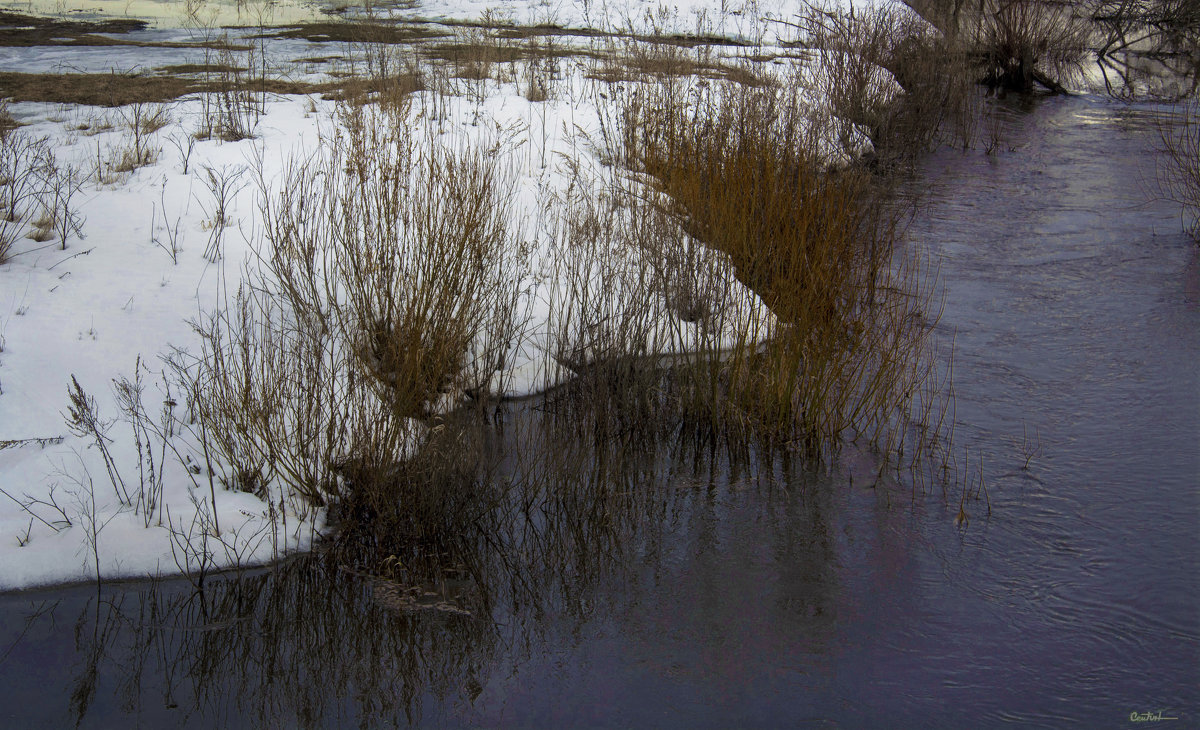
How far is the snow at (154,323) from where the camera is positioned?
370 cm

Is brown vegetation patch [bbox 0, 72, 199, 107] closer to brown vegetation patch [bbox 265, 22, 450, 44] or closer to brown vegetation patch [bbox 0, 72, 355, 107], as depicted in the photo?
brown vegetation patch [bbox 0, 72, 355, 107]

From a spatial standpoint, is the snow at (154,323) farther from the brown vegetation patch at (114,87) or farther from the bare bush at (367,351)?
the brown vegetation patch at (114,87)

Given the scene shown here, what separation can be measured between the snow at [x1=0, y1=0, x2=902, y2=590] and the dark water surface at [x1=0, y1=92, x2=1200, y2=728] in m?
0.24

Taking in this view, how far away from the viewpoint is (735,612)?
344 cm

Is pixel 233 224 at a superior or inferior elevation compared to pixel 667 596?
superior

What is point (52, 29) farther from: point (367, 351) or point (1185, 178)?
point (1185, 178)

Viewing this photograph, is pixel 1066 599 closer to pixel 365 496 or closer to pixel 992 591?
pixel 992 591

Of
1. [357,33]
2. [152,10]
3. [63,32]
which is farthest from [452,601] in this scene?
[152,10]

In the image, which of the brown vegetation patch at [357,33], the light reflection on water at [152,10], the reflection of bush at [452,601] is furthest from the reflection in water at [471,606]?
the light reflection on water at [152,10]

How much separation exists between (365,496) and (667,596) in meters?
1.43

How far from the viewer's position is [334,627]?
3369mm

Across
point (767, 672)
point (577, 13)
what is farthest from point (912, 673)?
point (577, 13)

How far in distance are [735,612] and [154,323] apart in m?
3.75

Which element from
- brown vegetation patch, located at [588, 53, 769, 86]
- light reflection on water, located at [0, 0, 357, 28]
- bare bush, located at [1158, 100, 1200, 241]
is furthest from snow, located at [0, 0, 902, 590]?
light reflection on water, located at [0, 0, 357, 28]
